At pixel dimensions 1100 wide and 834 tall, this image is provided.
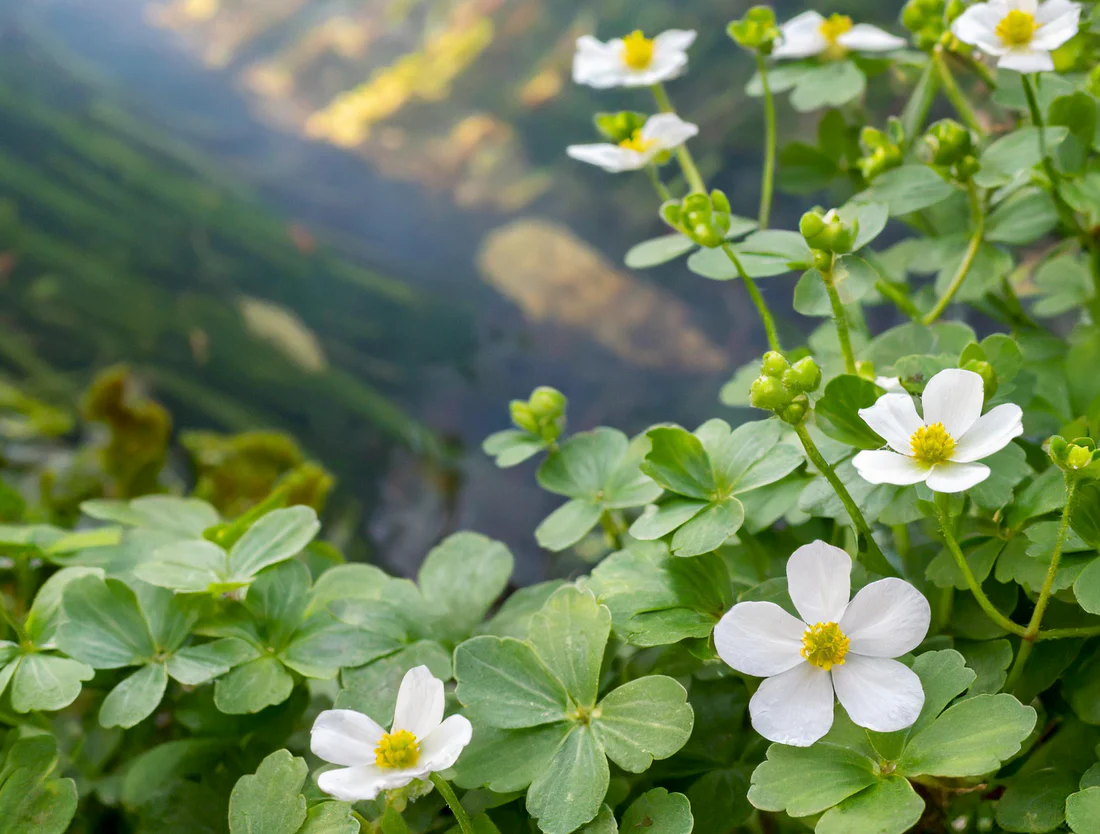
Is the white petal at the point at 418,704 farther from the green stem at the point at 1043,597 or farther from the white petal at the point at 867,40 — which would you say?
the white petal at the point at 867,40

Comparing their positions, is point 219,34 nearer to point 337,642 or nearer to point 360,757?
point 337,642

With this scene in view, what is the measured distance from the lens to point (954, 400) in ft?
1.60

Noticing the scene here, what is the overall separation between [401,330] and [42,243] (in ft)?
2.04

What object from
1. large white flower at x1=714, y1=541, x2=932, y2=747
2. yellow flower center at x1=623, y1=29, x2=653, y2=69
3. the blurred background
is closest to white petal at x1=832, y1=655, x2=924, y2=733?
large white flower at x1=714, y1=541, x2=932, y2=747

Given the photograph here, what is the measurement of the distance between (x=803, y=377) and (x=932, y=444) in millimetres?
76

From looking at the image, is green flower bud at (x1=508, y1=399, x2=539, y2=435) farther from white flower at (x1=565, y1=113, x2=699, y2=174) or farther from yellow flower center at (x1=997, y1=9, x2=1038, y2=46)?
yellow flower center at (x1=997, y1=9, x2=1038, y2=46)

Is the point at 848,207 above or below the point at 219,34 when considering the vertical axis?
below

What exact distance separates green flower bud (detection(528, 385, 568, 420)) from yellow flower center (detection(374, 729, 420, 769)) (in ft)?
0.93

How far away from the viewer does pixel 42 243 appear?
145 cm

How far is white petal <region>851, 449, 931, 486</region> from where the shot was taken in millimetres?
468

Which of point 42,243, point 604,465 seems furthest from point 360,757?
point 42,243

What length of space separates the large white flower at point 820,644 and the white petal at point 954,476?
6 centimetres

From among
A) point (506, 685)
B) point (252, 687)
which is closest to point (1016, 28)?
point (506, 685)

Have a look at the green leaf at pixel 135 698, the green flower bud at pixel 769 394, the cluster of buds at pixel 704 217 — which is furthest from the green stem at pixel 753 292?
the green leaf at pixel 135 698
